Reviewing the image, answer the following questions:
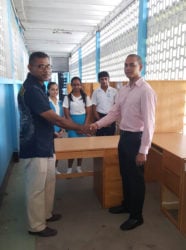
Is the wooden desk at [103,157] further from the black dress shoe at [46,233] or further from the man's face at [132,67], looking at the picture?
the man's face at [132,67]

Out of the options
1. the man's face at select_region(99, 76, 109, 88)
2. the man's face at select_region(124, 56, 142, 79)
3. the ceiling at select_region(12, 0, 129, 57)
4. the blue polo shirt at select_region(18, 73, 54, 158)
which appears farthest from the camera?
the ceiling at select_region(12, 0, 129, 57)

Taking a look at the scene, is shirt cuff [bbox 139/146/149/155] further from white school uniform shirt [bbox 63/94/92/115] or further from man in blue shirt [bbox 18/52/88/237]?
white school uniform shirt [bbox 63/94/92/115]

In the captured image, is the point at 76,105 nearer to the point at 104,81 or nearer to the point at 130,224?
the point at 104,81

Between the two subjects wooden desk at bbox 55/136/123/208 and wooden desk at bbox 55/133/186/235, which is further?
wooden desk at bbox 55/136/123/208

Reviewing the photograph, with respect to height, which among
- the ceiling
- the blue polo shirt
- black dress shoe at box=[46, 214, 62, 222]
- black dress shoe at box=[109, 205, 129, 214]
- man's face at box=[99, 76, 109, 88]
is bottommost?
black dress shoe at box=[46, 214, 62, 222]

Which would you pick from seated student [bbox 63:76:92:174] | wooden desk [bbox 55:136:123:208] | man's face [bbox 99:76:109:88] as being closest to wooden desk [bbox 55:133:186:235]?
wooden desk [bbox 55:136:123:208]

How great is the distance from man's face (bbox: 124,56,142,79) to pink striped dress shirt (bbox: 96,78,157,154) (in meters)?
0.07

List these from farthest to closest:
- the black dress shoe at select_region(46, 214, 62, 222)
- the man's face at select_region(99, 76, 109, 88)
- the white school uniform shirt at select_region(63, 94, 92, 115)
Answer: the man's face at select_region(99, 76, 109, 88), the white school uniform shirt at select_region(63, 94, 92, 115), the black dress shoe at select_region(46, 214, 62, 222)

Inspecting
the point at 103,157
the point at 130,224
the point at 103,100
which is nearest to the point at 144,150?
the point at 103,157

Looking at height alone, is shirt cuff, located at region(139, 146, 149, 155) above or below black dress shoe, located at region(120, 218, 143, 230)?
above

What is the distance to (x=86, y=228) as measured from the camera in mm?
2336

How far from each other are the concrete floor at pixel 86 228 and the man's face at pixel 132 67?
4.68 feet

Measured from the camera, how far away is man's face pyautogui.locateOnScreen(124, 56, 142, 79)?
208 centimetres

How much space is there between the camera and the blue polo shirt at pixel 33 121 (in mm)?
1942
